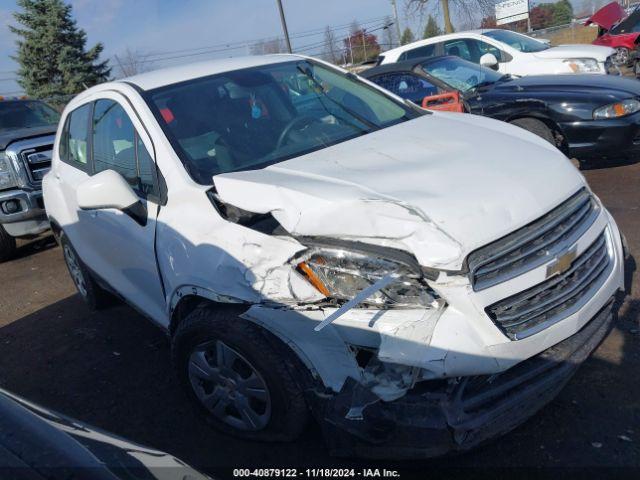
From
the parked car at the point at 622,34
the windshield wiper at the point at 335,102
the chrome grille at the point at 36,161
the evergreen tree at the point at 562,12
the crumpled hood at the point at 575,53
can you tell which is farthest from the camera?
the evergreen tree at the point at 562,12

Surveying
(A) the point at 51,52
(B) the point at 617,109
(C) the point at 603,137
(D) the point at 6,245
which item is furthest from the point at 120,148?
(A) the point at 51,52

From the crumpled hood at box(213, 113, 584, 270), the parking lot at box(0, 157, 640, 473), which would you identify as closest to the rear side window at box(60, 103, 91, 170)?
the parking lot at box(0, 157, 640, 473)

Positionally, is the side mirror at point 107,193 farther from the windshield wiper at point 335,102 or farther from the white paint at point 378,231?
the windshield wiper at point 335,102

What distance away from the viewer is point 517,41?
10.5m

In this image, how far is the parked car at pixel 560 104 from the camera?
5.80m

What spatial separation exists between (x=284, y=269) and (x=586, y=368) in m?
1.74

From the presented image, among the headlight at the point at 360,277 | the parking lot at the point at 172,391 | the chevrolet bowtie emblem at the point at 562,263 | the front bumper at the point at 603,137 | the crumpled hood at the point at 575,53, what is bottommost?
the parking lot at the point at 172,391

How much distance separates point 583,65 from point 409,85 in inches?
149

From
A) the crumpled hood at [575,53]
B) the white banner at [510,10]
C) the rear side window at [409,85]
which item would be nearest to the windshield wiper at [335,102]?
the rear side window at [409,85]

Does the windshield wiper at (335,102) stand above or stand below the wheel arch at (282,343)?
above

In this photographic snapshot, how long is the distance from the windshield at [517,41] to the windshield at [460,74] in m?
2.97

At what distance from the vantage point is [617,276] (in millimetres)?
2746

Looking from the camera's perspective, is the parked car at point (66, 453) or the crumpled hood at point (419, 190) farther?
the crumpled hood at point (419, 190)

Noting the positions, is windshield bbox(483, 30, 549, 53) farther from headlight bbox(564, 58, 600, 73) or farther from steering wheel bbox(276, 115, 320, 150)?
steering wheel bbox(276, 115, 320, 150)
